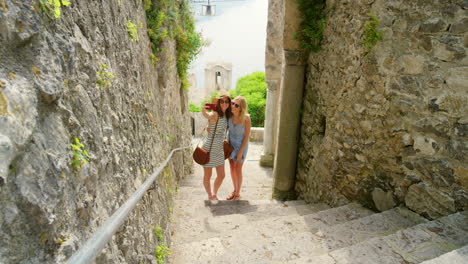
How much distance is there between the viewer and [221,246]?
223cm

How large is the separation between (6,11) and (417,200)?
2640mm

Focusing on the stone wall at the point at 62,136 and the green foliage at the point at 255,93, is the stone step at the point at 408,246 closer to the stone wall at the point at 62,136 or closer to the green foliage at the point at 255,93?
the stone wall at the point at 62,136

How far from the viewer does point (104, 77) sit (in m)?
1.56

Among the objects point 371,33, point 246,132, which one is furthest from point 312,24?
point 246,132

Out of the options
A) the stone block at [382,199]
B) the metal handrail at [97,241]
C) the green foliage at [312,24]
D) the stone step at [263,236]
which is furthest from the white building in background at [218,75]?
the metal handrail at [97,241]

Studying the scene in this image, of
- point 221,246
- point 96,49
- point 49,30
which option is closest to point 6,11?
point 49,30

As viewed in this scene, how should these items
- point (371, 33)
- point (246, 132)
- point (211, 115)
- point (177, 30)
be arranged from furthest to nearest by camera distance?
point (177, 30) → point (246, 132) → point (211, 115) → point (371, 33)

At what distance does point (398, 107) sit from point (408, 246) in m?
1.09

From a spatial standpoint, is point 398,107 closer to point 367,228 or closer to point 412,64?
point 412,64

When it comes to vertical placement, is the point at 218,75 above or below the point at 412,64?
below

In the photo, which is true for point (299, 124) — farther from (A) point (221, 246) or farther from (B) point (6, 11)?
(B) point (6, 11)

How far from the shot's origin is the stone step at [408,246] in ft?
5.53

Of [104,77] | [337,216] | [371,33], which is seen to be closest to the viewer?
[104,77]

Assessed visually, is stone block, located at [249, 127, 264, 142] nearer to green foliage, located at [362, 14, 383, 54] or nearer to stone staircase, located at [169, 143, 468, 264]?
stone staircase, located at [169, 143, 468, 264]
